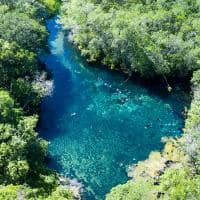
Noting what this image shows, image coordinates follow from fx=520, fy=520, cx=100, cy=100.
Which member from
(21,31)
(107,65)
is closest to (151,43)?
(107,65)

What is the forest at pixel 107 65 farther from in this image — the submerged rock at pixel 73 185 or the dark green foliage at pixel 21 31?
the submerged rock at pixel 73 185

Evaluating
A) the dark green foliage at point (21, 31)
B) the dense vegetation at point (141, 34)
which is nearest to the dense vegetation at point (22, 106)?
the dark green foliage at point (21, 31)

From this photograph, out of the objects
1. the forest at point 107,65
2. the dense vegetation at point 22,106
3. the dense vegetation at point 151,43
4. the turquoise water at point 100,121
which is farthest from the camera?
the turquoise water at point 100,121

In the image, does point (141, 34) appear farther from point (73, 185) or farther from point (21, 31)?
point (73, 185)

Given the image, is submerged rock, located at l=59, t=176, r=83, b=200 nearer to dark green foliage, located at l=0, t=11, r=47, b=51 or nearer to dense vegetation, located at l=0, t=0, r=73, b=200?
dense vegetation, located at l=0, t=0, r=73, b=200

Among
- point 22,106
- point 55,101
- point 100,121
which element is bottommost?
point 100,121

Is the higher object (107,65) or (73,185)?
(107,65)

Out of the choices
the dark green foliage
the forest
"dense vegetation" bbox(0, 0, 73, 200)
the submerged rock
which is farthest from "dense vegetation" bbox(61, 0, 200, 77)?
the submerged rock
